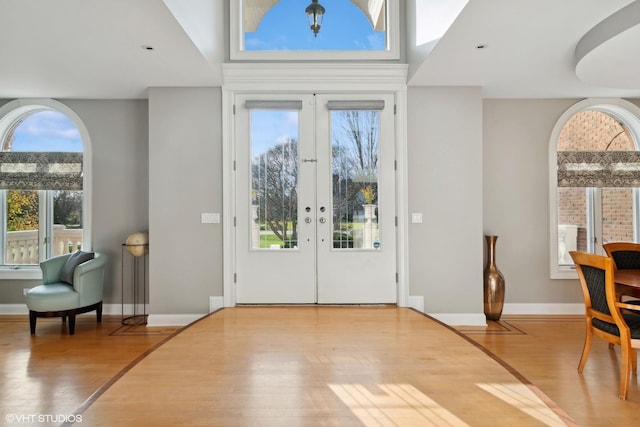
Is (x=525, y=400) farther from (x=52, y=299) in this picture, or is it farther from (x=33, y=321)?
(x=33, y=321)

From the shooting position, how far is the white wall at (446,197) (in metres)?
3.88

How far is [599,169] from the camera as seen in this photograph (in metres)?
4.31

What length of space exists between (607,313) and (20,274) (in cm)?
595

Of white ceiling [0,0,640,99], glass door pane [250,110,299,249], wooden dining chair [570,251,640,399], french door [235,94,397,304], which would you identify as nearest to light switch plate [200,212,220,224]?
french door [235,94,397,304]

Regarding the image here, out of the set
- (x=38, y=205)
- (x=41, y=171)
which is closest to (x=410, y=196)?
(x=41, y=171)

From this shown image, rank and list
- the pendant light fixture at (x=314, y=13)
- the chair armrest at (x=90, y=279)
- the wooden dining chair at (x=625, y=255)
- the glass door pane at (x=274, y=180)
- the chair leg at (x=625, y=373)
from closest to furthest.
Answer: the chair leg at (x=625, y=373)
the wooden dining chair at (x=625, y=255)
the pendant light fixture at (x=314, y=13)
the chair armrest at (x=90, y=279)
the glass door pane at (x=274, y=180)

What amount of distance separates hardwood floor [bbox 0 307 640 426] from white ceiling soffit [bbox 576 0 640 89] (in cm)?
241

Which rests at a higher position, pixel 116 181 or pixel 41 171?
pixel 41 171

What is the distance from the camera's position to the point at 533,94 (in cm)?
418

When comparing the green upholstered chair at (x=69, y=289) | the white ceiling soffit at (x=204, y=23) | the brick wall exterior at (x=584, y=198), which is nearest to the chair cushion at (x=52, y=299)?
the green upholstered chair at (x=69, y=289)

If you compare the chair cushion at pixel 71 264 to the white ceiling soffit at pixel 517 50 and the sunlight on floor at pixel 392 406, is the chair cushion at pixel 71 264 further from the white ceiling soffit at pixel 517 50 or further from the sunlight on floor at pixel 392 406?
the white ceiling soffit at pixel 517 50

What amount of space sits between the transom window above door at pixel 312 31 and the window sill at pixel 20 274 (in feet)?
11.6

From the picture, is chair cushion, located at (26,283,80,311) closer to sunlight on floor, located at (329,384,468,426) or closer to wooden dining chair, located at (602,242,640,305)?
A: sunlight on floor, located at (329,384,468,426)

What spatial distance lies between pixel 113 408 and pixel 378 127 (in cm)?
337
